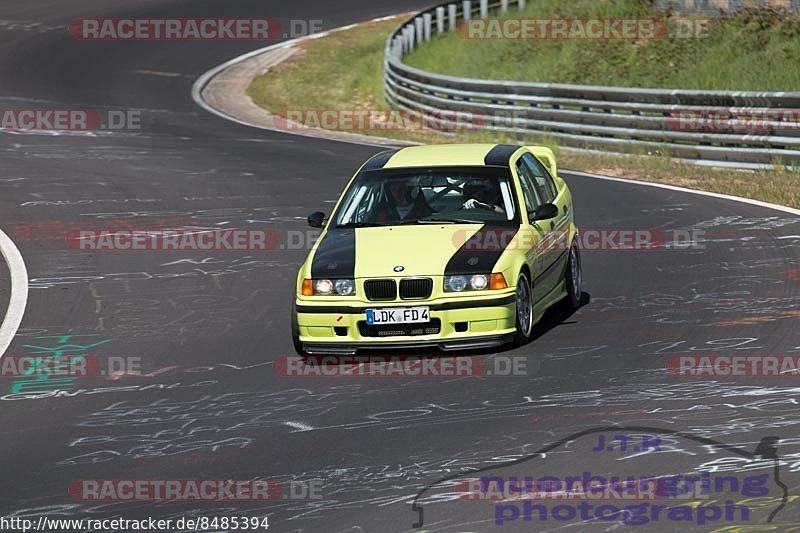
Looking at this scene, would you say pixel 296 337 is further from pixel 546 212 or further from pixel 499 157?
pixel 499 157

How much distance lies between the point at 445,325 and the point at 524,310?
0.72m

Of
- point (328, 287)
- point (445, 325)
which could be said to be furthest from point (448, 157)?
point (445, 325)

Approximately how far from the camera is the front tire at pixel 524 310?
10641 millimetres

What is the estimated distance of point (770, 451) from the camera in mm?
7730

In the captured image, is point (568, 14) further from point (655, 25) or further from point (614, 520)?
point (614, 520)

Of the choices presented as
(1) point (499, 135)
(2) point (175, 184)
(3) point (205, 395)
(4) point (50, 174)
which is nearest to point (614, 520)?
(3) point (205, 395)

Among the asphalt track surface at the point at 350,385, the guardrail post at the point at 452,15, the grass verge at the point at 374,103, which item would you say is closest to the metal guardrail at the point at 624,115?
the grass verge at the point at 374,103

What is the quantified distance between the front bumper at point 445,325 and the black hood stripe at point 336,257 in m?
0.27

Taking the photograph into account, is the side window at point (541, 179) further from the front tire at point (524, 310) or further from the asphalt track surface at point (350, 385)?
the front tire at point (524, 310)

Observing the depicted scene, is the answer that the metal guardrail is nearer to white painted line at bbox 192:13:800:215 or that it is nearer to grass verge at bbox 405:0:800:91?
white painted line at bbox 192:13:800:215

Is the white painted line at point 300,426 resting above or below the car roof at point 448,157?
below

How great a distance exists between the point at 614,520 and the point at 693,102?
52.5ft

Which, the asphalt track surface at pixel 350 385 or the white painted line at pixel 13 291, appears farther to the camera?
the white painted line at pixel 13 291

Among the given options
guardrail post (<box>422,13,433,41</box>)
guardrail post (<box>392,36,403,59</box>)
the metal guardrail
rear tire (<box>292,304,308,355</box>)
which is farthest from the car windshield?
guardrail post (<box>422,13,433,41</box>)
